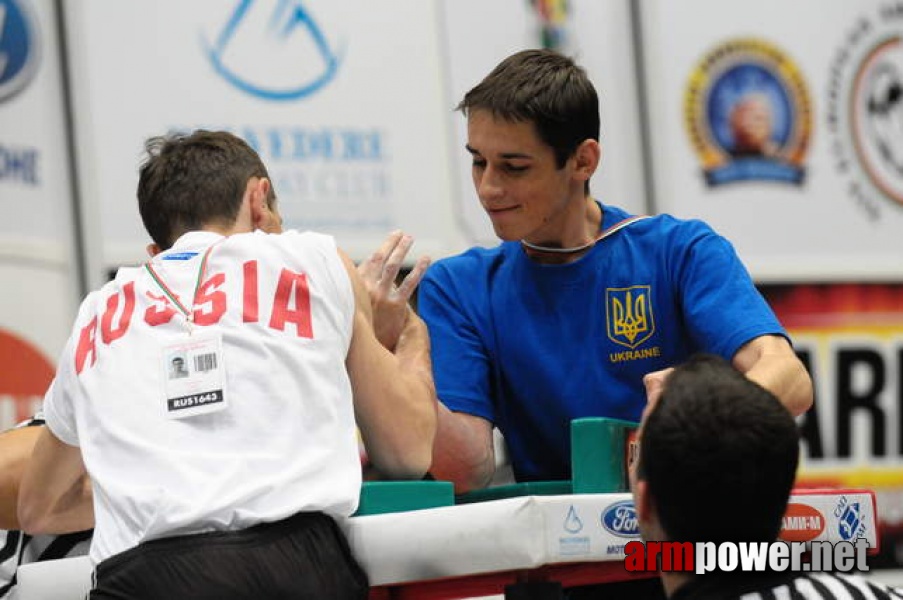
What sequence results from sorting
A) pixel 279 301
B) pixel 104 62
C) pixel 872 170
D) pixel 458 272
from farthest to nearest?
pixel 872 170, pixel 104 62, pixel 458 272, pixel 279 301

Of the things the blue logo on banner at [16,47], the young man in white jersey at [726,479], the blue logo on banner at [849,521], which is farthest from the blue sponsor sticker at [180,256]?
the blue logo on banner at [16,47]

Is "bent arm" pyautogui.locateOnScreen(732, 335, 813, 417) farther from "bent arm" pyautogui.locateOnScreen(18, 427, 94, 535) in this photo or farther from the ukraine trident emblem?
"bent arm" pyautogui.locateOnScreen(18, 427, 94, 535)

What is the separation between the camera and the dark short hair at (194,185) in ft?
8.54

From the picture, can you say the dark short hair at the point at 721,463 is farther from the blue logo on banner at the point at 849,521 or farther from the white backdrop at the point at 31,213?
the white backdrop at the point at 31,213

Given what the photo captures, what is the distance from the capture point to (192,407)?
225 cm

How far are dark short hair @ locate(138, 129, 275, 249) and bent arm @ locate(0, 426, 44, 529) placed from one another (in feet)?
1.81

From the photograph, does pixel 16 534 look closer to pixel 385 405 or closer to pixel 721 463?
pixel 385 405

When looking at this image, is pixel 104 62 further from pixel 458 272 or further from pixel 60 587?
pixel 60 587

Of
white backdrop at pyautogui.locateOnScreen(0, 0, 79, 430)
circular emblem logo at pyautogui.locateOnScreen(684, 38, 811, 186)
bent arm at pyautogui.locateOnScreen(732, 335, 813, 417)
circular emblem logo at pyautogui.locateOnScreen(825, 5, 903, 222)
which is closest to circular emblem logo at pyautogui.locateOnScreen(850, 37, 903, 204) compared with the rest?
circular emblem logo at pyautogui.locateOnScreen(825, 5, 903, 222)

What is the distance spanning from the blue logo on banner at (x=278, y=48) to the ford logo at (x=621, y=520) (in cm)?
313

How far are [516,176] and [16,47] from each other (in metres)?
2.36

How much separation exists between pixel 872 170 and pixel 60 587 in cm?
452

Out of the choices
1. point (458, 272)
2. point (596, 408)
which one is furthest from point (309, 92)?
point (596, 408)

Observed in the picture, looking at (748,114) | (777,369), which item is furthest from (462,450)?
(748,114)
